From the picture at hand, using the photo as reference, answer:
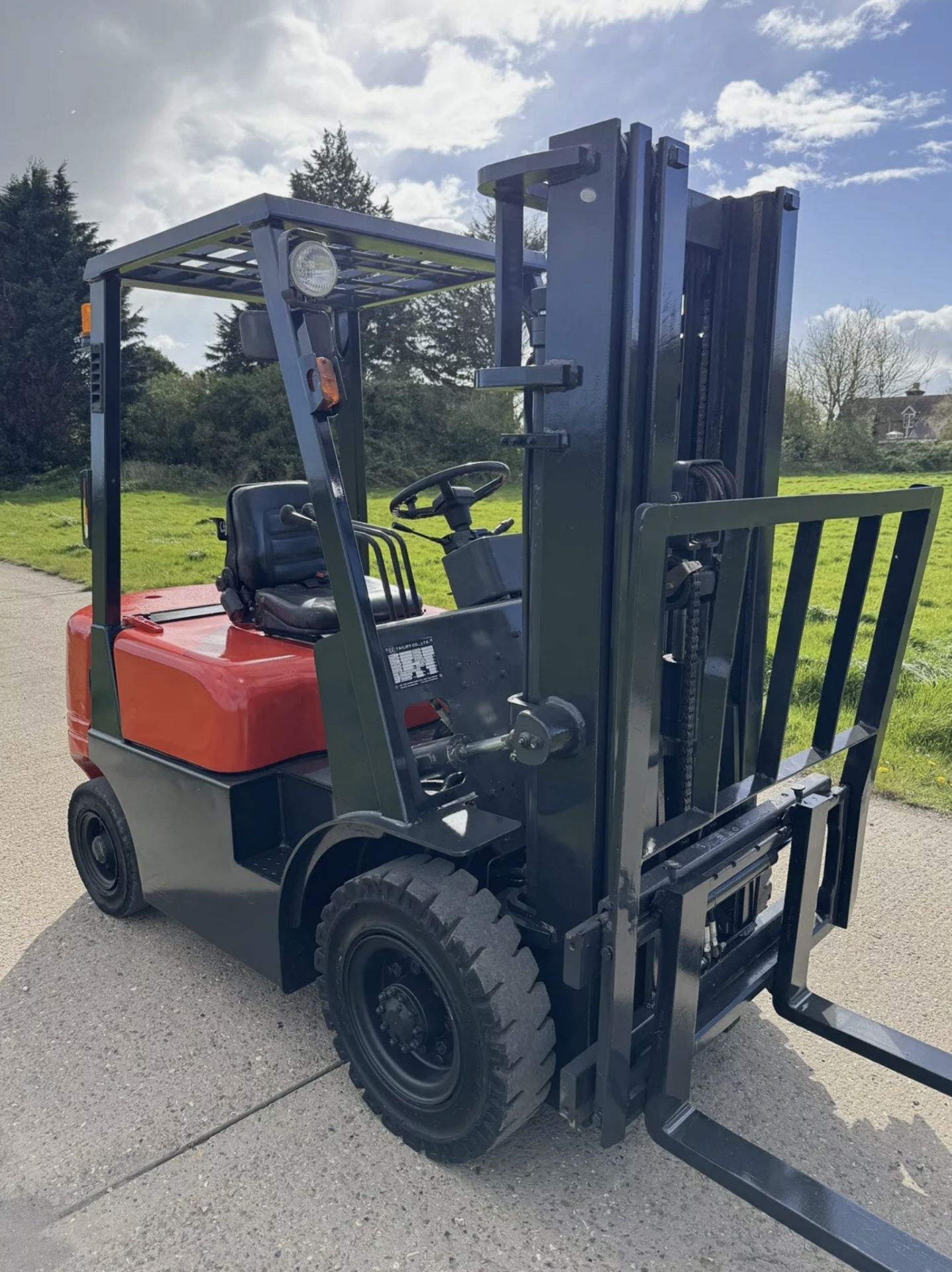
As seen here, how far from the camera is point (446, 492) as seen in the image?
3.39 metres

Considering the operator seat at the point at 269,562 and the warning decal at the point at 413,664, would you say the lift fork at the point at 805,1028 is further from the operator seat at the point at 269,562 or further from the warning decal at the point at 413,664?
the operator seat at the point at 269,562

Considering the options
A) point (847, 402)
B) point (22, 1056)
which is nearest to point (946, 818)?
point (22, 1056)

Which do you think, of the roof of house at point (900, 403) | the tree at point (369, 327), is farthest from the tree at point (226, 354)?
the roof of house at point (900, 403)

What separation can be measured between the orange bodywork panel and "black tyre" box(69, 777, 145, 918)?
0.39 meters

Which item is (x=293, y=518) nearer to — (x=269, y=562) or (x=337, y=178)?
(x=269, y=562)

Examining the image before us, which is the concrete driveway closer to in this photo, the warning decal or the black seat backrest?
the warning decal

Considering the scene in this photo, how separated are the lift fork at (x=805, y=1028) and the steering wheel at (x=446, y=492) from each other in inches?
59.3

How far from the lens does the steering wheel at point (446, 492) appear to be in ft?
10.6

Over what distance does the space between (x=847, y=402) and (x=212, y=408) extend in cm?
2529

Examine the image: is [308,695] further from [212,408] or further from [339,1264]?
[212,408]

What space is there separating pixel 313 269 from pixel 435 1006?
1967 mm

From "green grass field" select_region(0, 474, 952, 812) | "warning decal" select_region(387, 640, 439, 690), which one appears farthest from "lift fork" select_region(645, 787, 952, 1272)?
"green grass field" select_region(0, 474, 952, 812)

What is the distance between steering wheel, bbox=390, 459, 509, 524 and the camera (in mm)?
3232

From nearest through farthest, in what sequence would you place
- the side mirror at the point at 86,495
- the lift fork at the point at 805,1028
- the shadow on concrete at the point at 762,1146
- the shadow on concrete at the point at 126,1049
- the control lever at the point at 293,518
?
1. the lift fork at the point at 805,1028
2. the shadow on concrete at the point at 762,1146
3. the shadow on concrete at the point at 126,1049
4. the control lever at the point at 293,518
5. the side mirror at the point at 86,495
